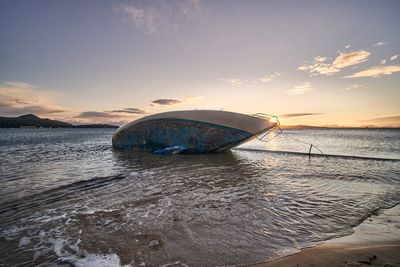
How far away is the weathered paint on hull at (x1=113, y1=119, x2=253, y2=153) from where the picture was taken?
42.9 feet

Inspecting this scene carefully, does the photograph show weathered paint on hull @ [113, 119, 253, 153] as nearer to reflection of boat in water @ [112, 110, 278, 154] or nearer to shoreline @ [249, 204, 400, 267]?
reflection of boat in water @ [112, 110, 278, 154]

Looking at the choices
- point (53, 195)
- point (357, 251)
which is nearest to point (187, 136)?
point (53, 195)

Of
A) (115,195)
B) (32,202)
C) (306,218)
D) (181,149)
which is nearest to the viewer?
(306,218)

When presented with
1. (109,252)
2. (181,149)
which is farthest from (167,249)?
(181,149)

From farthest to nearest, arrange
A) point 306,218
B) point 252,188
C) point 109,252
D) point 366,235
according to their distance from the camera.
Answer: point 252,188 < point 306,218 < point 366,235 < point 109,252

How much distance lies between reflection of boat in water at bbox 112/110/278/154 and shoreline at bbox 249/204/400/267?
29.9 ft

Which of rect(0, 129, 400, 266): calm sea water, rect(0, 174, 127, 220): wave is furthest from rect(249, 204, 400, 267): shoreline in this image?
rect(0, 174, 127, 220): wave

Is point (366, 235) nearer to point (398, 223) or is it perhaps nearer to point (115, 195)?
point (398, 223)

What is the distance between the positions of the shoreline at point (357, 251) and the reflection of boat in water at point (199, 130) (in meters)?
9.13

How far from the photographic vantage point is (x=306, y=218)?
13.8 ft

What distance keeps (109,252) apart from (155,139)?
1213 cm

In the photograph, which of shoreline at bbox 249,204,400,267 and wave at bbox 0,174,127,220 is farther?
wave at bbox 0,174,127,220

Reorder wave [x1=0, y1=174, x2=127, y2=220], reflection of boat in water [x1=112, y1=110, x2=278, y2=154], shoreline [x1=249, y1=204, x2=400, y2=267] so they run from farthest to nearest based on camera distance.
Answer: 1. reflection of boat in water [x1=112, y1=110, x2=278, y2=154]
2. wave [x1=0, y1=174, x2=127, y2=220]
3. shoreline [x1=249, y1=204, x2=400, y2=267]

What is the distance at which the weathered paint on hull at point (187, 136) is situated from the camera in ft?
42.9
